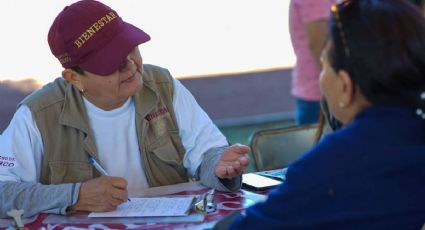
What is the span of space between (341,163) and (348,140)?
0.05 meters

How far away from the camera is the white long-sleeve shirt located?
225 centimetres

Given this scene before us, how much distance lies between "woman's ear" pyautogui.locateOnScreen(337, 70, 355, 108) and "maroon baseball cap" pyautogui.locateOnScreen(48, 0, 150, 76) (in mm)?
1029

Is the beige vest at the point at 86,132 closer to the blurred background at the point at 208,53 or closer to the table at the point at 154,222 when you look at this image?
the table at the point at 154,222

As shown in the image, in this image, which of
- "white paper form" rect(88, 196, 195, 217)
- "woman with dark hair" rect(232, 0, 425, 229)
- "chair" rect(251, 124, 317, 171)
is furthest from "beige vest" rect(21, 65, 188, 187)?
"woman with dark hair" rect(232, 0, 425, 229)

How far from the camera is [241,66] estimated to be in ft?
26.6

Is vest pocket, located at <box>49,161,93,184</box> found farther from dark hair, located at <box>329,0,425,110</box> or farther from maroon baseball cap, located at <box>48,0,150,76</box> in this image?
dark hair, located at <box>329,0,425,110</box>

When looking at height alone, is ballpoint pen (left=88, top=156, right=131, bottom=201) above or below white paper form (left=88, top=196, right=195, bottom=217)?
above

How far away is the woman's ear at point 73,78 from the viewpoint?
2324mm

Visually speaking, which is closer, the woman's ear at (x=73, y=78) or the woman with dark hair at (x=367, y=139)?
the woman with dark hair at (x=367, y=139)

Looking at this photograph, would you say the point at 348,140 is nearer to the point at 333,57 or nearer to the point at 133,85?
the point at 333,57

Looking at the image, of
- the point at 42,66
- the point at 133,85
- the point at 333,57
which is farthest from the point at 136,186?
the point at 42,66

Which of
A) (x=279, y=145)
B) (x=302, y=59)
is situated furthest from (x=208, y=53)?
Answer: (x=279, y=145)

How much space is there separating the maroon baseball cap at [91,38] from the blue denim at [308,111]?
150cm

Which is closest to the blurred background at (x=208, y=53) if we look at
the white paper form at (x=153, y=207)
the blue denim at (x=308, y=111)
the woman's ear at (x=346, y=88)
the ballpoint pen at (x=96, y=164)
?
the blue denim at (x=308, y=111)
